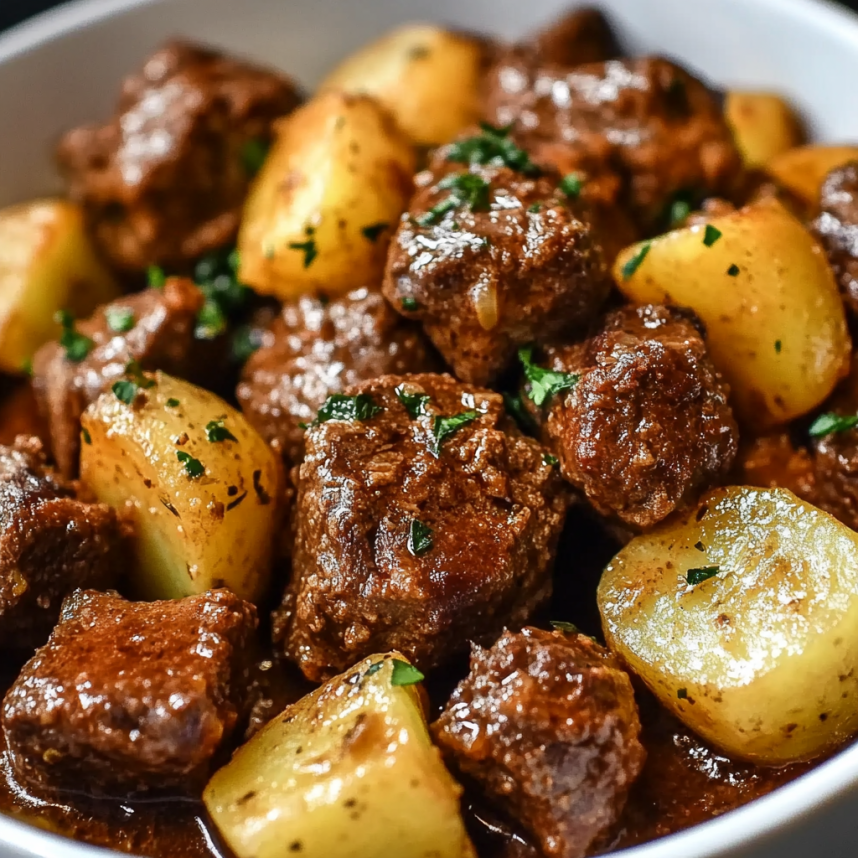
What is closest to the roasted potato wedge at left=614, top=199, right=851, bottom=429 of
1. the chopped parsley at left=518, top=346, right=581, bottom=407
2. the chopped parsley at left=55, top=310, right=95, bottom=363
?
the chopped parsley at left=518, top=346, right=581, bottom=407

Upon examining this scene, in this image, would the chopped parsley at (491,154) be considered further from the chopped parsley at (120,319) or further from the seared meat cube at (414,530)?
the chopped parsley at (120,319)

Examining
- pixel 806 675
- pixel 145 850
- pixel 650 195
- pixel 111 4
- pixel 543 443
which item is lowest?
pixel 145 850

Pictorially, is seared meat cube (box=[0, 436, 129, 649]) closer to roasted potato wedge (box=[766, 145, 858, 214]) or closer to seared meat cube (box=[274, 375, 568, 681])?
seared meat cube (box=[274, 375, 568, 681])

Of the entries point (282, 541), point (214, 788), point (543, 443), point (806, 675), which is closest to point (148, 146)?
point (282, 541)

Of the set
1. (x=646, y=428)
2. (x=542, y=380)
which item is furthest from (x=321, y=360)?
(x=646, y=428)

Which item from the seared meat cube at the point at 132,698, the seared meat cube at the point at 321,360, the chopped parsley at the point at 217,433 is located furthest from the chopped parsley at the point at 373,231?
the seared meat cube at the point at 132,698

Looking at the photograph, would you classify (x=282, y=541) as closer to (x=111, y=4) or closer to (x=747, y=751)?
(x=747, y=751)
